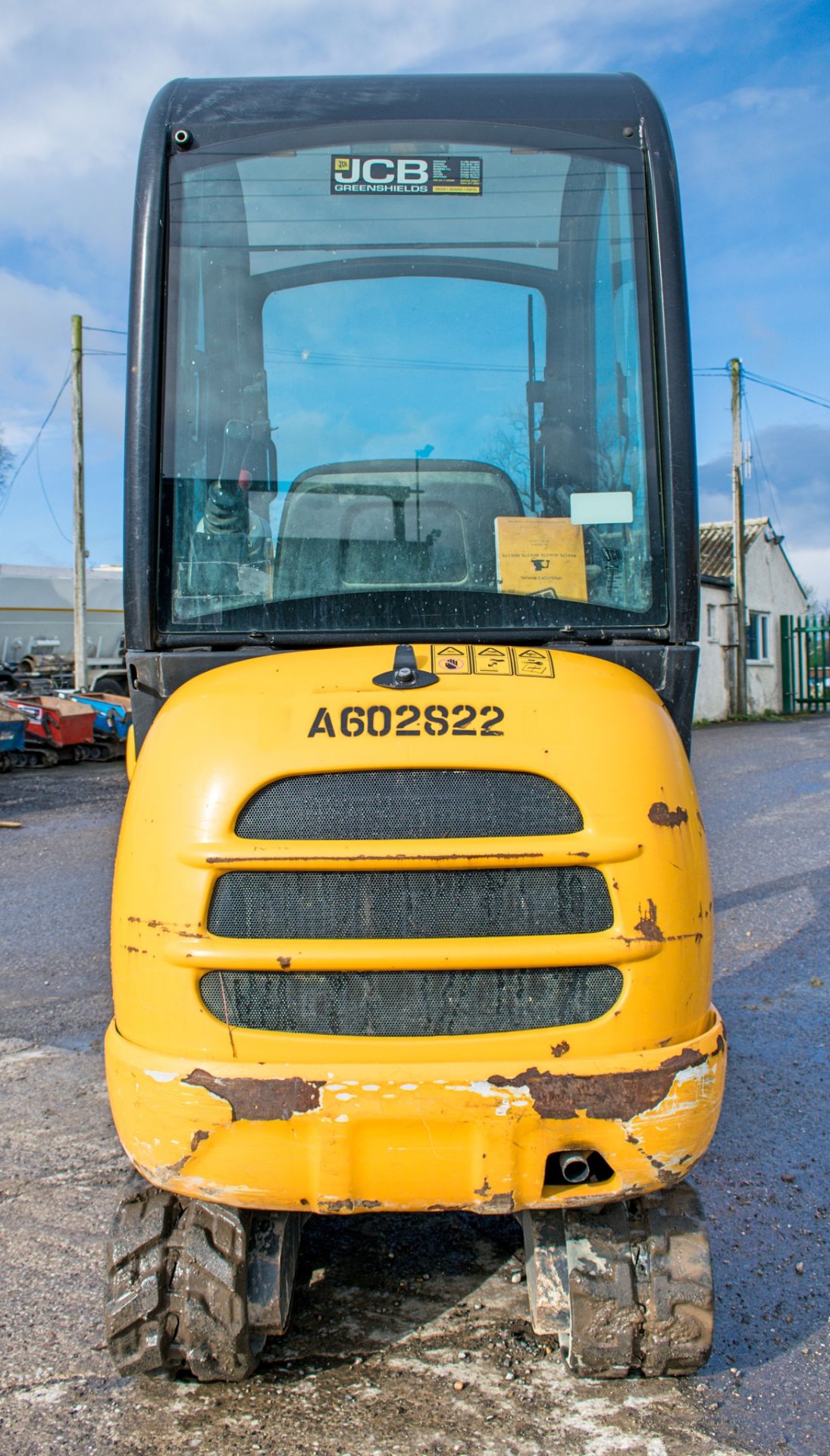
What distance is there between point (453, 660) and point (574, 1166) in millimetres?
1119

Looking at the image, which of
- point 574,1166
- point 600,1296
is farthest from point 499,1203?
point 600,1296

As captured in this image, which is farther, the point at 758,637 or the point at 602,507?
the point at 758,637

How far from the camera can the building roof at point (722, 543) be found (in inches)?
1321

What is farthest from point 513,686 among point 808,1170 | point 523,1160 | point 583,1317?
point 808,1170

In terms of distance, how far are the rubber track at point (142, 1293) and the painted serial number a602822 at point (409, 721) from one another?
1.21 meters

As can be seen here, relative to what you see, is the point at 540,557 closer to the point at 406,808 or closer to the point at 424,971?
the point at 406,808

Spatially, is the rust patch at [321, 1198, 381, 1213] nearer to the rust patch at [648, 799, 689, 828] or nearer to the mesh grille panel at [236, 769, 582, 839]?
the mesh grille panel at [236, 769, 582, 839]

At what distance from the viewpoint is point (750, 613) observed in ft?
110

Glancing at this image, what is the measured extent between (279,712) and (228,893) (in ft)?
1.30

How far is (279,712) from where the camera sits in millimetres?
A: 2551

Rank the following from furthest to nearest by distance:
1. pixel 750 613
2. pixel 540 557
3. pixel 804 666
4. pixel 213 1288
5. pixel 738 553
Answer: pixel 804 666
pixel 750 613
pixel 738 553
pixel 540 557
pixel 213 1288

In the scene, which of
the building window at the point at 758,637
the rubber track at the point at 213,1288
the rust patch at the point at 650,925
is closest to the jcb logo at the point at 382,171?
the rust patch at the point at 650,925

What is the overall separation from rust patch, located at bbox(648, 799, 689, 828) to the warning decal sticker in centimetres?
38

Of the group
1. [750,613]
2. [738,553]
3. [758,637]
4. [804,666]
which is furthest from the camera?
[804,666]
